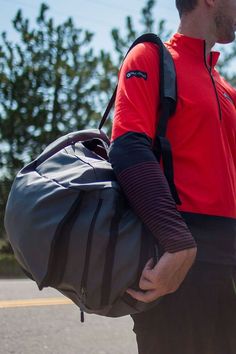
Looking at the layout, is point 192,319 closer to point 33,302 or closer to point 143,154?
point 143,154

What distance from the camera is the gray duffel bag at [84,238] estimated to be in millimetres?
1527

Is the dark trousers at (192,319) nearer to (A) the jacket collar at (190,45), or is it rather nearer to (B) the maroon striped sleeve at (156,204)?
(B) the maroon striped sleeve at (156,204)

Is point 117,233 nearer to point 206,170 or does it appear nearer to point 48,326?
point 206,170

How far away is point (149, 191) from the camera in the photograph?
1.51 metres

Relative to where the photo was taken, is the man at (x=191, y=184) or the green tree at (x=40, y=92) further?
the green tree at (x=40, y=92)

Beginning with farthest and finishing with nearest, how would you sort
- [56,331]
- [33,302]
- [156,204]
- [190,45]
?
[33,302] < [56,331] < [190,45] < [156,204]

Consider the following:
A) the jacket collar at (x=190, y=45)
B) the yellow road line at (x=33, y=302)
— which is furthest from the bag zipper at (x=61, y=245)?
the yellow road line at (x=33, y=302)

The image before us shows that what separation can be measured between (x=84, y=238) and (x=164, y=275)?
232 mm

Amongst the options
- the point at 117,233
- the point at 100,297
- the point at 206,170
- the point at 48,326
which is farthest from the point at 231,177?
the point at 48,326

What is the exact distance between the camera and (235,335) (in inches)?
68.7

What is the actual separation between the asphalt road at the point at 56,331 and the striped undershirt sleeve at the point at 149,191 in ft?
9.32

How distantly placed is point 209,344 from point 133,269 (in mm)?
378

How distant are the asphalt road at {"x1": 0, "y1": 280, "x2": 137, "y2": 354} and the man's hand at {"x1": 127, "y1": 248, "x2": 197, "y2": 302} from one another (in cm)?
274

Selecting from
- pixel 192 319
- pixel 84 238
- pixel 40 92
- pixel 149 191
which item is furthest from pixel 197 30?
pixel 40 92
